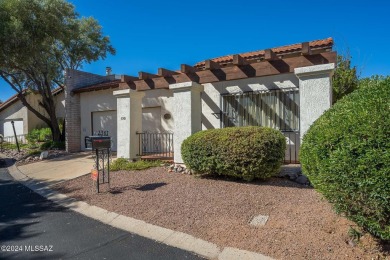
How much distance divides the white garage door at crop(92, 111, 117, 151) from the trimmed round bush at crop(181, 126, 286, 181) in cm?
747

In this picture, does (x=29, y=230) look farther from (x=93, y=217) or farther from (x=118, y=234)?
(x=118, y=234)

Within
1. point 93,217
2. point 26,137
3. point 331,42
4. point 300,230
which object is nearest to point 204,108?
point 331,42

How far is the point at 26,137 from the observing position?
18.8 metres

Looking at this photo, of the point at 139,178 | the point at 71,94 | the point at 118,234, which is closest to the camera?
the point at 118,234

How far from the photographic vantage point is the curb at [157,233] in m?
3.39

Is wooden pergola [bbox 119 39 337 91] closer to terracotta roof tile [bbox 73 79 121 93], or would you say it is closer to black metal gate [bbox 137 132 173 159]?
black metal gate [bbox 137 132 173 159]

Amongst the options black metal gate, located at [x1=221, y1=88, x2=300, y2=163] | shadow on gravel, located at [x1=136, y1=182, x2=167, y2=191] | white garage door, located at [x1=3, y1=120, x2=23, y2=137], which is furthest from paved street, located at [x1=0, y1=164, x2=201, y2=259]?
white garage door, located at [x1=3, y1=120, x2=23, y2=137]

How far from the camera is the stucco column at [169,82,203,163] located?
309 inches

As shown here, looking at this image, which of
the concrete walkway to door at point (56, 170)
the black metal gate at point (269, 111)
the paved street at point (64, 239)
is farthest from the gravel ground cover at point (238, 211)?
the black metal gate at point (269, 111)

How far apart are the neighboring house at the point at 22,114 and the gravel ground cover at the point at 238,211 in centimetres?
1260

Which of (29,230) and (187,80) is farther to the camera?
(187,80)

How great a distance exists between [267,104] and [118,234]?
6.00 meters

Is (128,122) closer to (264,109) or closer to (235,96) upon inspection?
(235,96)

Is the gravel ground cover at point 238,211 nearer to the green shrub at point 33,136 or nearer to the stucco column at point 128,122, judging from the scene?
the stucco column at point 128,122
